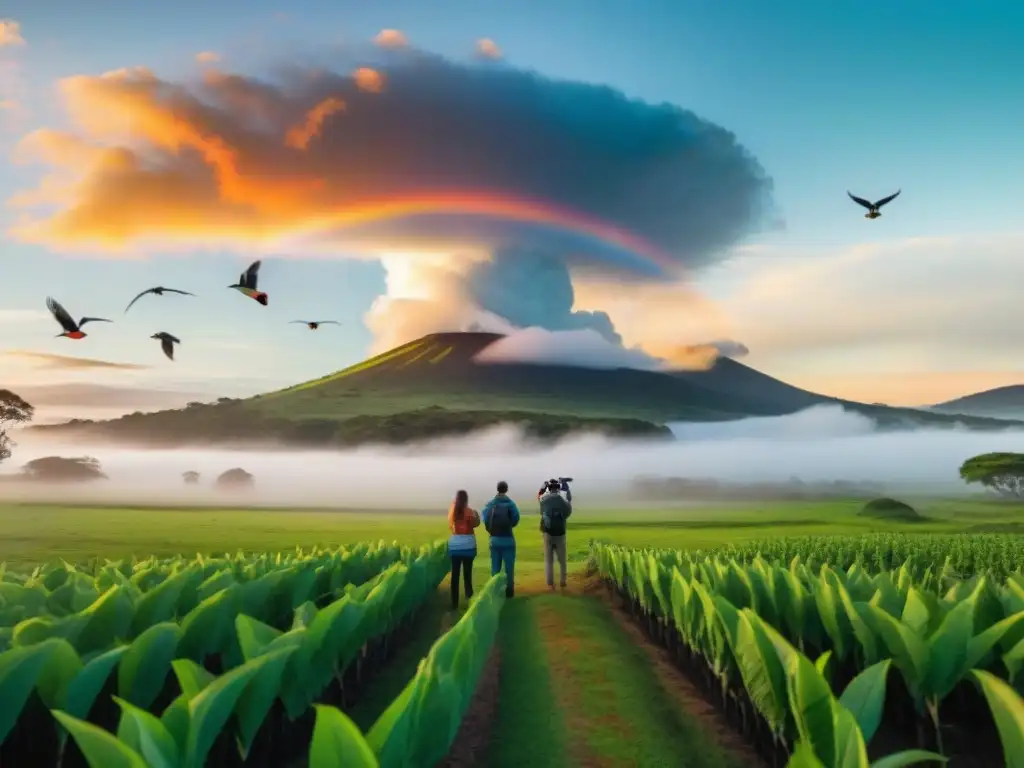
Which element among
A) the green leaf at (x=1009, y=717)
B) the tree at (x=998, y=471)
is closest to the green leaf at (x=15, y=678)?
the green leaf at (x=1009, y=717)

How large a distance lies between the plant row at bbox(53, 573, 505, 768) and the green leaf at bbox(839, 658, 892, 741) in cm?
218

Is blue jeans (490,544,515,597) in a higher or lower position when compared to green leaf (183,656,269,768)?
lower

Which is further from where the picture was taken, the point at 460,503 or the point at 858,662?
the point at 460,503

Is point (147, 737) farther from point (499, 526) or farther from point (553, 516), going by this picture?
point (553, 516)

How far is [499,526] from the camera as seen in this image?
15781mm

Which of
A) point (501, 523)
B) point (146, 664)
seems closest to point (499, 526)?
point (501, 523)

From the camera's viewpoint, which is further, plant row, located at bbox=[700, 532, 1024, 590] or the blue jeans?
plant row, located at bbox=[700, 532, 1024, 590]

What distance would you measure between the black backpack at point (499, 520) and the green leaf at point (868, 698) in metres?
11.6

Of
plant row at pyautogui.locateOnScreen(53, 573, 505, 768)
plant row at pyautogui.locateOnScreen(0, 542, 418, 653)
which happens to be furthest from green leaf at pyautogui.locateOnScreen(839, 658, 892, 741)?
plant row at pyautogui.locateOnScreen(0, 542, 418, 653)

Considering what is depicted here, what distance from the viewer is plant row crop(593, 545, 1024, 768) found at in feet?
14.1

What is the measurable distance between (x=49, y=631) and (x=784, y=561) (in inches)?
643

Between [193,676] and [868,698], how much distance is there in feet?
12.3

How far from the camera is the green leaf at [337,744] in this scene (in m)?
2.93

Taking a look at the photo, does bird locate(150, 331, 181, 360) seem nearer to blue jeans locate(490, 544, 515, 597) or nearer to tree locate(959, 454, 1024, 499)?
blue jeans locate(490, 544, 515, 597)
